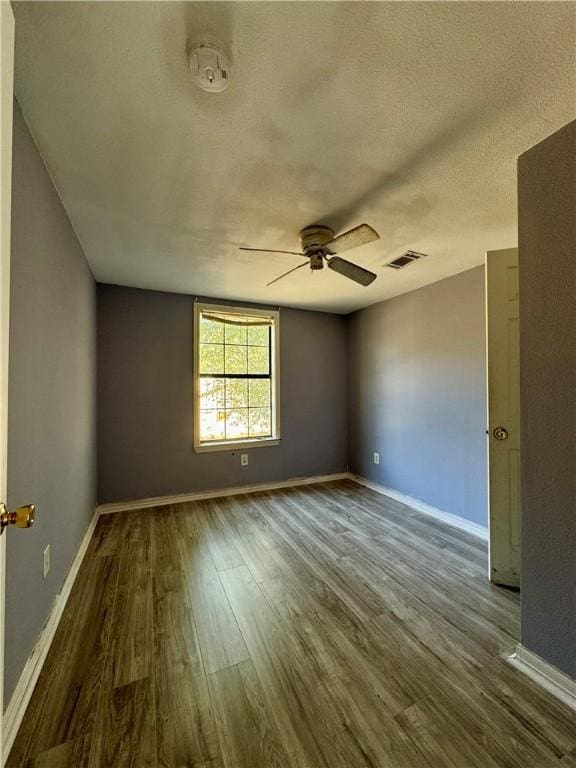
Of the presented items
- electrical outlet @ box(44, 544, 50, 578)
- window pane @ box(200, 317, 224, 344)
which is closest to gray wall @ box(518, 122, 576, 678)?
electrical outlet @ box(44, 544, 50, 578)

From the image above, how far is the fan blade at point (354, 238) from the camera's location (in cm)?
169

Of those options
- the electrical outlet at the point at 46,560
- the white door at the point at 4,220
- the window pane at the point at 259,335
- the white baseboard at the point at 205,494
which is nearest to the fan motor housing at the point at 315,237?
the white door at the point at 4,220

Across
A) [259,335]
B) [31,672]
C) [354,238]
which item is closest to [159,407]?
[259,335]

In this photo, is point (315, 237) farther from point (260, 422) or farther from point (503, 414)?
point (260, 422)

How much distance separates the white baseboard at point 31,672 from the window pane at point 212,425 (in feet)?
6.05

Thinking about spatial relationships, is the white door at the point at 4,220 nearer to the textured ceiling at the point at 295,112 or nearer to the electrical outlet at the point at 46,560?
the textured ceiling at the point at 295,112

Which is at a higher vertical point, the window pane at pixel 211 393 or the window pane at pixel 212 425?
the window pane at pixel 211 393

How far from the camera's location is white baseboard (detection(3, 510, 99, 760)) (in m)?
1.07

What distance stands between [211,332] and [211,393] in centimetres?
74

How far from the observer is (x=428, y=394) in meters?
3.24

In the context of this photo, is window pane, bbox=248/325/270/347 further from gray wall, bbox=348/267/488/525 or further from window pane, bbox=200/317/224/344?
gray wall, bbox=348/267/488/525

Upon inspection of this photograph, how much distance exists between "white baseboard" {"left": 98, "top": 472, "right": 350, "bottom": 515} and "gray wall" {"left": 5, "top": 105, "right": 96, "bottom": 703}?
0.92 metres

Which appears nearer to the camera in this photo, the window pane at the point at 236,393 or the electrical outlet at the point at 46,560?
the electrical outlet at the point at 46,560

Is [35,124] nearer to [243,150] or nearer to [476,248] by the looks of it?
→ [243,150]
